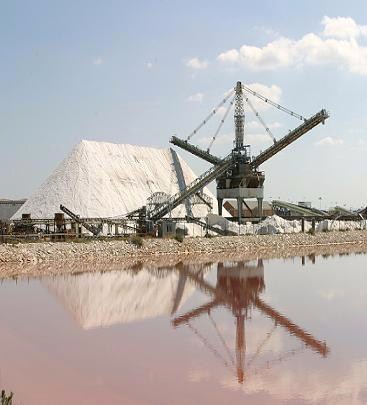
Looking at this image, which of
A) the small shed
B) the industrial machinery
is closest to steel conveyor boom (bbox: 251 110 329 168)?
the industrial machinery

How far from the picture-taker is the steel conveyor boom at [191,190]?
48062mm

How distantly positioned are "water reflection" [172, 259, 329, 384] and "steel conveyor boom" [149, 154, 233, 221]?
1269cm

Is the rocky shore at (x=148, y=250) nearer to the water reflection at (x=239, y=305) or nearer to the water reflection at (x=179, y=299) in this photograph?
the water reflection at (x=179, y=299)

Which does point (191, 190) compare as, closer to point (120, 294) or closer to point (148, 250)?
point (148, 250)

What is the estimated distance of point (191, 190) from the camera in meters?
49.5

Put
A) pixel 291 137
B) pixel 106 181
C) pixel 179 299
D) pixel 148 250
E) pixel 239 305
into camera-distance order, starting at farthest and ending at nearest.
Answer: pixel 106 181 < pixel 291 137 < pixel 148 250 < pixel 179 299 < pixel 239 305

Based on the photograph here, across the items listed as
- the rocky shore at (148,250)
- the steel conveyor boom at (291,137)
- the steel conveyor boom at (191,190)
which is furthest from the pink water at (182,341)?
the steel conveyor boom at (291,137)

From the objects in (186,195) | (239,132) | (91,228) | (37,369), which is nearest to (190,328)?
(37,369)

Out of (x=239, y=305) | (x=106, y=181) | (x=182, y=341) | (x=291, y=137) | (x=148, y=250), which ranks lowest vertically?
(x=182, y=341)

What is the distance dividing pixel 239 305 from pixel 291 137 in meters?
30.1

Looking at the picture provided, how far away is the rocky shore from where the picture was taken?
3291 cm

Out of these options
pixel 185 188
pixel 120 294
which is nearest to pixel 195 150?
pixel 185 188

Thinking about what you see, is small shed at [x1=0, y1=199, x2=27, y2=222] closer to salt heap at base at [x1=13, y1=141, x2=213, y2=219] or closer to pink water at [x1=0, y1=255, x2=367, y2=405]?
salt heap at base at [x1=13, y1=141, x2=213, y2=219]

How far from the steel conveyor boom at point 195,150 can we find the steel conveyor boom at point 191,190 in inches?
82.4
